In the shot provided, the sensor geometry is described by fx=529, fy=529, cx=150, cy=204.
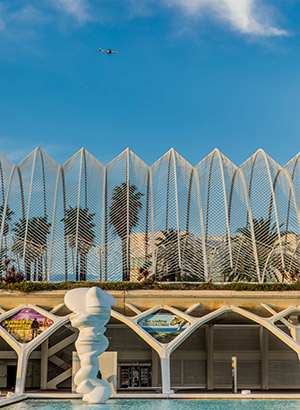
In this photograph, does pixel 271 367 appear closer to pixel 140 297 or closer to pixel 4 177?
pixel 140 297

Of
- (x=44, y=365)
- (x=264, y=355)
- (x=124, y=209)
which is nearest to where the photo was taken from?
(x=44, y=365)

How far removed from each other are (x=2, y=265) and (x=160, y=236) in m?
13.6

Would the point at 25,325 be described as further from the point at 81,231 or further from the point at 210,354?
the point at 210,354

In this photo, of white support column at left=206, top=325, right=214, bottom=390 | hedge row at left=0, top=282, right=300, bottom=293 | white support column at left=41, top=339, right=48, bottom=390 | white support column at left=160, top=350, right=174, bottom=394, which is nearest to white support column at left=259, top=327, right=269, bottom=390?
white support column at left=206, top=325, right=214, bottom=390

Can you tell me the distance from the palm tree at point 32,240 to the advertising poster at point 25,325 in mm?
6337

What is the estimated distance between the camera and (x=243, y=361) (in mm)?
46062

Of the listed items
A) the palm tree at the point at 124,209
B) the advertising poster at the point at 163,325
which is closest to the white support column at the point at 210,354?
the advertising poster at the point at 163,325

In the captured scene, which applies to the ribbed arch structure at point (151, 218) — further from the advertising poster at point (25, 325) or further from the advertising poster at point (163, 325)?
the advertising poster at point (25, 325)

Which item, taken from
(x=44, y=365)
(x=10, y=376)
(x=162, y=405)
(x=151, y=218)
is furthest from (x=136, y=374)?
(x=162, y=405)

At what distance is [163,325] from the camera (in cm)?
3756

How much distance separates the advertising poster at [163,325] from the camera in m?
37.2

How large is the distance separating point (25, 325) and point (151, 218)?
1519cm

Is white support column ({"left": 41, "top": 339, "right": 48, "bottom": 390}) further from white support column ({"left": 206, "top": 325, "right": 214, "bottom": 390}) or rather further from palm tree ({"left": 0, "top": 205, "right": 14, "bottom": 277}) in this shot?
white support column ({"left": 206, "top": 325, "right": 214, "bottom": 390})

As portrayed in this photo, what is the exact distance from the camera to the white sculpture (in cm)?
2132
